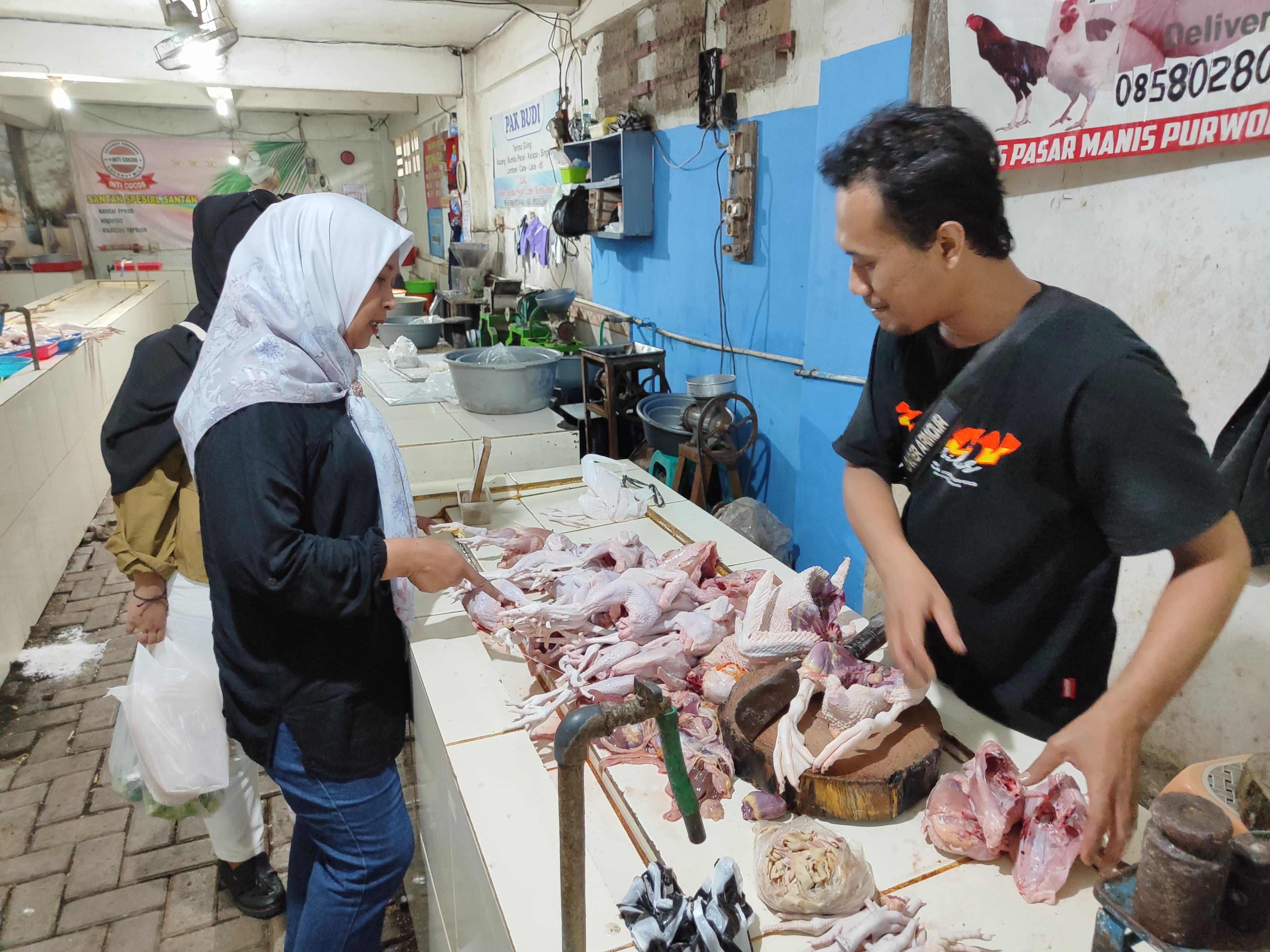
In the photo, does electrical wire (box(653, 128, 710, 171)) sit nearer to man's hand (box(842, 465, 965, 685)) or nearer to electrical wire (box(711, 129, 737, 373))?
electrical wire (box(711, 129, 737, 373))

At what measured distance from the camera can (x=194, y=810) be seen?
7.51ft

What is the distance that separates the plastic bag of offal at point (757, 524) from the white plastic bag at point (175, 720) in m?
2.35

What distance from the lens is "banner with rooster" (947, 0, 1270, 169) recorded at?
190cm

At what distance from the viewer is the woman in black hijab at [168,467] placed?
1.89 meters

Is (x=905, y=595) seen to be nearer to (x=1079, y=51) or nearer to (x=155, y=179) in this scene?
(x=1079, y=51)

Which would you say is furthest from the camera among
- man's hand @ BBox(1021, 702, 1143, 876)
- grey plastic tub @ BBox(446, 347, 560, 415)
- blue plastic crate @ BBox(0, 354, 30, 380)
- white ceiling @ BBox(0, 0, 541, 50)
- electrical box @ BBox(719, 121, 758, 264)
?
white ceiling @ BBox(0, 0, 541, 50)

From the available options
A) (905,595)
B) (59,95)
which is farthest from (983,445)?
(59,95)

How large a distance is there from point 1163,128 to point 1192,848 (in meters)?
2.19

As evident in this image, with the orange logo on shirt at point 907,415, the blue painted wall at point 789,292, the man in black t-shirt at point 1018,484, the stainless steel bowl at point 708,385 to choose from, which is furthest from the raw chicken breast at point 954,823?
the stainless steel bowl at point 708,385

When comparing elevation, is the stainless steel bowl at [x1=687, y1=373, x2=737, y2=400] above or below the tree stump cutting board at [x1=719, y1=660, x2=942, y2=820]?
above

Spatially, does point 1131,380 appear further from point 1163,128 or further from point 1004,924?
point 1163,128

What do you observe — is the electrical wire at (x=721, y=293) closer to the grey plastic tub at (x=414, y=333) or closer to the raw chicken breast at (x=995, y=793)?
the grey plastic tub at (x=414, y=333)

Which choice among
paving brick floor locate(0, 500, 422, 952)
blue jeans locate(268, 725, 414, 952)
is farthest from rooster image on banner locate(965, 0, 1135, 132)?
paving brick floor locate(0, 500, 422, 952)

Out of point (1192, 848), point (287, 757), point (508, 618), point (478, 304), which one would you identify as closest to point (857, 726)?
point (1192, 848)
